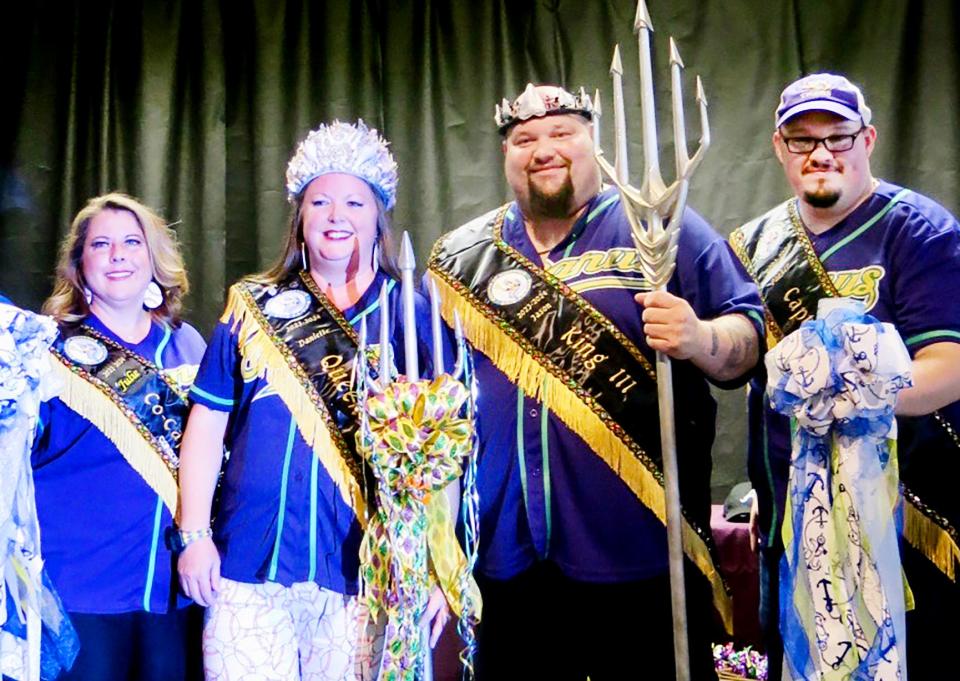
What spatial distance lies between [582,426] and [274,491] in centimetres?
62

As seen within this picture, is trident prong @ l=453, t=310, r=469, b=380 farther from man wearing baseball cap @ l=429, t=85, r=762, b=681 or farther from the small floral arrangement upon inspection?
the small floral arrangement

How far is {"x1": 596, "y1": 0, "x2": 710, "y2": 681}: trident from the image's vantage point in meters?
1.61

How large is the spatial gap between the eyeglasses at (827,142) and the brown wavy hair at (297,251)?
33.7 inches

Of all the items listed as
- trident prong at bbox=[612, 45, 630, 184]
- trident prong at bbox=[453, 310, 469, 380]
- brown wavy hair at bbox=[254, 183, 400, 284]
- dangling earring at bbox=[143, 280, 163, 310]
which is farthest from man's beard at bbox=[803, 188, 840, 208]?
dangling earring at bbox=[143, 280, 163, 310]

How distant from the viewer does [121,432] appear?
80.4 inches

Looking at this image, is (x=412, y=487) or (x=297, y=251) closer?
(x=412, y=487)

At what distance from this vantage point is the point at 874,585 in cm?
151

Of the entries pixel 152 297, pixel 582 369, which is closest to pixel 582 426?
pixel 582 369

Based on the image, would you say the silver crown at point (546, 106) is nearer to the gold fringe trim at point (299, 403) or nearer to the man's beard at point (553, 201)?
the man's beard at point (553, 201)

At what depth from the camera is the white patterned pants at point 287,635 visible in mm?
1766

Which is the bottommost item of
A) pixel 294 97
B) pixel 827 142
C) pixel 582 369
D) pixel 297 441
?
pixel 297 441

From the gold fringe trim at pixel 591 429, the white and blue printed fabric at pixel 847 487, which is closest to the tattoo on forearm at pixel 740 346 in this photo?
the white and blue printed fabric at pixel 847 487

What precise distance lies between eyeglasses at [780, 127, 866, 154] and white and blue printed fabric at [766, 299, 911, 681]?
17.1 inches

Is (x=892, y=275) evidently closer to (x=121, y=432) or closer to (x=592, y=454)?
(x=592, y=454)
